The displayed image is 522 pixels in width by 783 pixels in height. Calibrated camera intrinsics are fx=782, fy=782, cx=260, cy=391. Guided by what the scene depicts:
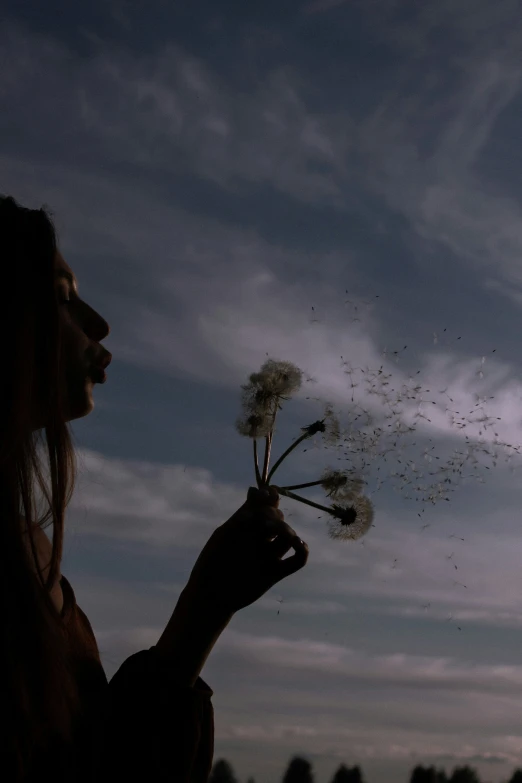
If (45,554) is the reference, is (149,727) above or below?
below

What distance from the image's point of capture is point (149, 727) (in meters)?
2.47

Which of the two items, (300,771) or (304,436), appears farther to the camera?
(300,771)

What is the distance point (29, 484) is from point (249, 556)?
2.52ft

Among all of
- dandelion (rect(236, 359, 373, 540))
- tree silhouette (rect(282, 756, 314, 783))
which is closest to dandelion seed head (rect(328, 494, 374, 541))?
dandelion (rect(236, 359, 373, 540))

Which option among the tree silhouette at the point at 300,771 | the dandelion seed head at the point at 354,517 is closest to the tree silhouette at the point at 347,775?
the tree silhouette at the point at 300,771

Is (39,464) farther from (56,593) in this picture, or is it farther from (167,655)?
(167,655)

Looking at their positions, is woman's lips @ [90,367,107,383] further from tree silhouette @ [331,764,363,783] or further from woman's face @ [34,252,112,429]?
tree silhouette @ [331,764,363,783]

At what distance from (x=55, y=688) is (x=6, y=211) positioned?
1637mm

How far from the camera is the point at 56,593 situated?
2.76m

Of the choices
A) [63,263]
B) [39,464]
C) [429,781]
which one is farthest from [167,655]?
[429,781]

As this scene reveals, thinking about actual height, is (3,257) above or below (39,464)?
above

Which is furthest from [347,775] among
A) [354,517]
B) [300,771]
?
[354,517]

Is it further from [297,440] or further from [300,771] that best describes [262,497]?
[300,771]

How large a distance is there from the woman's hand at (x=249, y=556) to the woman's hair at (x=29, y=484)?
0.52 meters
